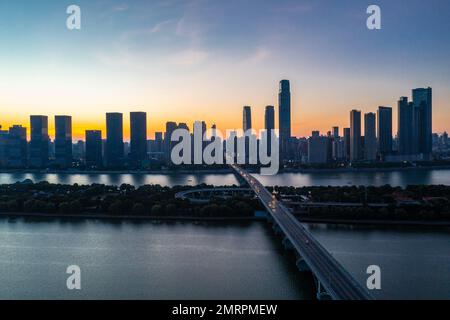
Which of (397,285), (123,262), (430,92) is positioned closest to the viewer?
(397,285)

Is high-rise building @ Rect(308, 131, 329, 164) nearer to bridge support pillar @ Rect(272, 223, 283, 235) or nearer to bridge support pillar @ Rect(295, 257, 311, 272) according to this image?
bridge support pillar @ Rect(272, 223, 283, 235)

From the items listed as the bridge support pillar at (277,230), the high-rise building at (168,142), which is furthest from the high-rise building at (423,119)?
the bridge support pillar at (277,230)

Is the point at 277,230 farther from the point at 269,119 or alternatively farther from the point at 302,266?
the point at 269,119

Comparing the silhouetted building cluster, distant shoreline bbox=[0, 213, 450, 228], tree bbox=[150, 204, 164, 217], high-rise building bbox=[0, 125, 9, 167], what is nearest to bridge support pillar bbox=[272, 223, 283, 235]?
distant shoreline bbox=[0, 213, 450, 228]

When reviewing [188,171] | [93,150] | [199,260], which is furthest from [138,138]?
[199,260]

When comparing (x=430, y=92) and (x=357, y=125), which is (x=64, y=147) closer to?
(x=357, y=125)
